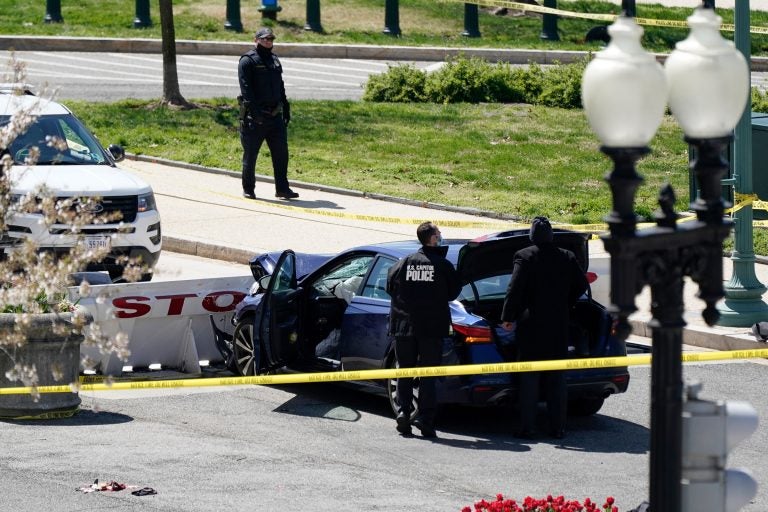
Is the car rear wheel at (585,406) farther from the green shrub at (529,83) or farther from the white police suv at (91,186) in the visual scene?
the green shrub at (529,83)

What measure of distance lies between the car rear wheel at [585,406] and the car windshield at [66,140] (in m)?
6.50

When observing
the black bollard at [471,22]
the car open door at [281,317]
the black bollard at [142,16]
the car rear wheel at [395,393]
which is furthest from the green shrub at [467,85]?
the car rear wheel at [395,393]

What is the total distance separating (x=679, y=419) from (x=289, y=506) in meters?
4.11

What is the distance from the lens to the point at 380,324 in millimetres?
12023

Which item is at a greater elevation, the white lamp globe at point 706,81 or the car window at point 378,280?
the white lamp globe at point 706,81

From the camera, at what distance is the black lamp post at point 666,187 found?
558 cm

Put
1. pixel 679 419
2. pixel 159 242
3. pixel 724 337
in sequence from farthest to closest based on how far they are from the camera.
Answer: pixel 159 242 → pixel 724 337 → pixel 679 419

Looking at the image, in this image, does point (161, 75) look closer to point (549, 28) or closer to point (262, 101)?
point (549, 28)

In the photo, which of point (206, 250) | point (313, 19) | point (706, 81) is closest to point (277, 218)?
point (206, 250)

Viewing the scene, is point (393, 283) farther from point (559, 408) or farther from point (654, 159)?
point (654, 159)

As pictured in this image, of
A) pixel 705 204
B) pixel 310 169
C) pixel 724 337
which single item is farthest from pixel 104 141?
pixel 705 204

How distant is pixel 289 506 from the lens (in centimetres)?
961

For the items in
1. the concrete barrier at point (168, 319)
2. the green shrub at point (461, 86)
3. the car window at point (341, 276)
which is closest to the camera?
the car window at point (341, 276)

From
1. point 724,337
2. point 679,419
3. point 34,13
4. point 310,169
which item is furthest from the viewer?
point 34,13
